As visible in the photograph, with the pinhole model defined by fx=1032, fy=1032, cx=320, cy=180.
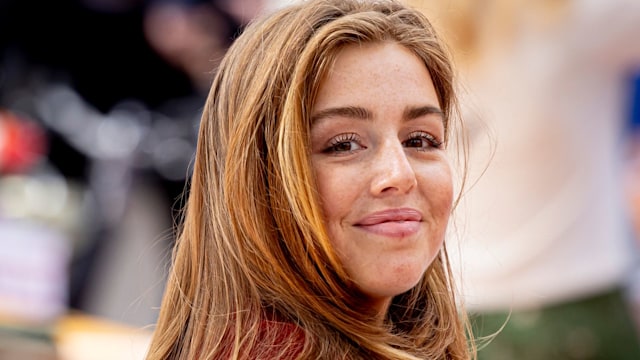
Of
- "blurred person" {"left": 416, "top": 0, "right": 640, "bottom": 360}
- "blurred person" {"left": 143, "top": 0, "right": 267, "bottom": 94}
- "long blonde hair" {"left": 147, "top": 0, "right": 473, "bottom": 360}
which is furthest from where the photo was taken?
"blurred person" {"left": 143, "top": 0, "right": 267, "bottom": 94}

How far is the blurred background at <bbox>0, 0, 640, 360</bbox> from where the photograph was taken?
2.32 m

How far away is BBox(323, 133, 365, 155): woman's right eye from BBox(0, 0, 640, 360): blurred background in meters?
0.94

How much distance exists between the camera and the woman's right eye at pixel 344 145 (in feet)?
3.33

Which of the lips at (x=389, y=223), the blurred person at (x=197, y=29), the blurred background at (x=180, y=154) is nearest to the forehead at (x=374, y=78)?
the lips at (x=389, y=223)

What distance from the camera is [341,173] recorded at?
3.29 feet

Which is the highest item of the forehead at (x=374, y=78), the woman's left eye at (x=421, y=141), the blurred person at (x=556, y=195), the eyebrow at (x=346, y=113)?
the blurred person at (x=556, y=195)

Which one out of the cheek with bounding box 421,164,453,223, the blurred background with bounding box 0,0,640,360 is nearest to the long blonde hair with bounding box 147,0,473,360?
the cheek with bounding box 421,164,453,223

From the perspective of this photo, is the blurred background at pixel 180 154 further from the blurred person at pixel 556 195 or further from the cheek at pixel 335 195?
the cheek at pixel 335 195

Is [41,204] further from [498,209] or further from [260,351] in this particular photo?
[260,351]

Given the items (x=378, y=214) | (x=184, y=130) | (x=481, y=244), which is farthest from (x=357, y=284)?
(x=184, y=130)

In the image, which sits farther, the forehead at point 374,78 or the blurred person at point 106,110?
the blurred person at point 106,110

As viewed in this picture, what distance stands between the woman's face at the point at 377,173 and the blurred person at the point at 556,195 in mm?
1251

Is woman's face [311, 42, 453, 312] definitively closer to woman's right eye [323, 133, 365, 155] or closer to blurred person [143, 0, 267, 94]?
woman's right eye [323, 133, 365, 155]

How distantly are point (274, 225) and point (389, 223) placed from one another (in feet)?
0.37
